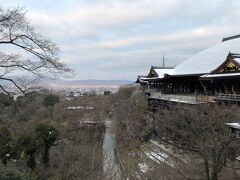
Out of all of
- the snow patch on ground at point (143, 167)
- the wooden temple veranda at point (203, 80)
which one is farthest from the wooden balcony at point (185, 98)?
the snow patch on ground at point (143, 167)

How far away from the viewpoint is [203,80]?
3020cm

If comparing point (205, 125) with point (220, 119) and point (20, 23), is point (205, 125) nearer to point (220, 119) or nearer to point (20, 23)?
point (220, 119)

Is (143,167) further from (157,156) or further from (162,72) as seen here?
(162,72)

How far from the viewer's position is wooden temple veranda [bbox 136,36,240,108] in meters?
26.3

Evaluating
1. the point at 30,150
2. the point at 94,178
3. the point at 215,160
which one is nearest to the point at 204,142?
the point at 215,160

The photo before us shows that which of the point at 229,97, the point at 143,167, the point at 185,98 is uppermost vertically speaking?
the point at 229,97

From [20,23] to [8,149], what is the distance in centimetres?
1703

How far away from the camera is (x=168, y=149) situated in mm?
26531

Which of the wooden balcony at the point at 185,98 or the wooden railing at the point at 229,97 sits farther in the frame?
the wooden balcony at the point at 185,98

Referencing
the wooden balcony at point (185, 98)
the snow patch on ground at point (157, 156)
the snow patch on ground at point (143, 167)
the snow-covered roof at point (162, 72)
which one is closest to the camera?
the snow patch on ground at point (143, 167)

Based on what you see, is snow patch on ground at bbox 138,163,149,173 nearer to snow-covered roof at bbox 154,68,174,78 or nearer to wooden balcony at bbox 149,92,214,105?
wooden balcony at bbox 149,92,214,105

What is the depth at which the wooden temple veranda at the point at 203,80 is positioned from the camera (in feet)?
86.2

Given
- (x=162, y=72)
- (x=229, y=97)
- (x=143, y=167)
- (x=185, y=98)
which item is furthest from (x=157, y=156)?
(x=162, y=72)

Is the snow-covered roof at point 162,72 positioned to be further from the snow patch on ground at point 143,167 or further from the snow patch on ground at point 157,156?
the snow patch on ground at point 143,167
